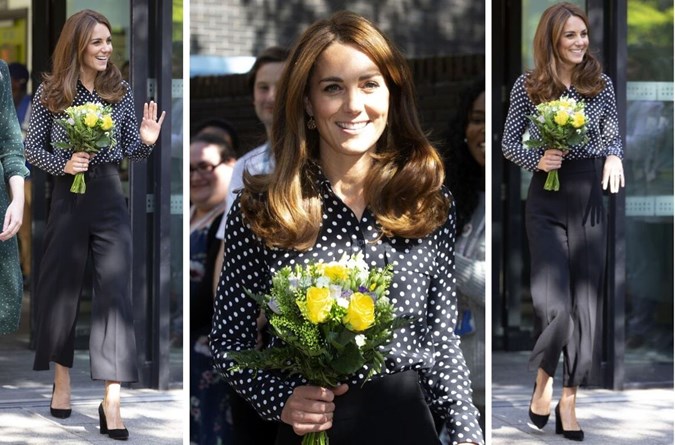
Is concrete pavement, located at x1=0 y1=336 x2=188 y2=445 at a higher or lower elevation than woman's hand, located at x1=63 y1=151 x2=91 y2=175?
lower

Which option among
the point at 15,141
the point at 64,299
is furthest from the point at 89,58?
the point at 64,299

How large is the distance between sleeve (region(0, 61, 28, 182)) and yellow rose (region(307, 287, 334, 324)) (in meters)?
2.95

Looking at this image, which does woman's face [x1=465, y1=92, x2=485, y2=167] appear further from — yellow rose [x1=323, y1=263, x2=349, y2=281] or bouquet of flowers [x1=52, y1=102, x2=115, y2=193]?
yellow rose [x1=323, y1=263, x2=349, y2=281]

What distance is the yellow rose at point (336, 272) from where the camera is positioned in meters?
2.63

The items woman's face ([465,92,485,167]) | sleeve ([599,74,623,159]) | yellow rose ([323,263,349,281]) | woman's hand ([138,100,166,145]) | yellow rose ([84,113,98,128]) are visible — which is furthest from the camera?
sleeve ([599,74,623,159])

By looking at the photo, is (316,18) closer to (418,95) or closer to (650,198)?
(418,95)

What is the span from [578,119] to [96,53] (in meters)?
2.30

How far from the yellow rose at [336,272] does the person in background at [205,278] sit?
4.44 ft

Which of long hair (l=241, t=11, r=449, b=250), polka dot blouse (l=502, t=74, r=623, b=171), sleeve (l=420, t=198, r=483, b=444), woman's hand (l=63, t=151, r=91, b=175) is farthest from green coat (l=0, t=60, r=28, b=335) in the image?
sleeve (l=420, t=198, r=483, b=444)

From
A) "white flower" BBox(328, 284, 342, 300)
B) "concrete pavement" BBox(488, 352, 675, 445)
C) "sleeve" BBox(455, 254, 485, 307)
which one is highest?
"white flower" BBox(328, 284, 342, 300)

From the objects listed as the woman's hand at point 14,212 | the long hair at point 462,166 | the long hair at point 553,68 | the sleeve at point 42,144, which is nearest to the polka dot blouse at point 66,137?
the sleeve at point 42,144

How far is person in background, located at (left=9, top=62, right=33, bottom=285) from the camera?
9.17m

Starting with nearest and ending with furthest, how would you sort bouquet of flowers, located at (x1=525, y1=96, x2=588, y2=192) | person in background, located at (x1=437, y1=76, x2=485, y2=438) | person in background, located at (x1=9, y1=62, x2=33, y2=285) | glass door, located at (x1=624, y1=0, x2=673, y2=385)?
1. person in background, located at (x1=437, y1=76, x2=485, y2=438)
2. bouquet of flowers, located at (x1=525, y1=96, x2=588, y2=192)
3. glass door, located at (x1=624, y1=0, x2=673, y2=385)
4. person in background, located at (x1=9, y1=62, x2=33, y2=285)

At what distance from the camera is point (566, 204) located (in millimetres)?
6457
